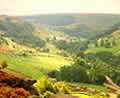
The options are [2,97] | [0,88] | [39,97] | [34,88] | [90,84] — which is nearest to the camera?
[2,97]

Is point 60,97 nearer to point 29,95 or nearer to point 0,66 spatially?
point 29,95

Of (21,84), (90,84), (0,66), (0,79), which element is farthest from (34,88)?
(90,84)

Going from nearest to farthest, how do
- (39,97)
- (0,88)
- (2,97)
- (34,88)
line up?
(2,97)
(0,88)
(39,97)
(34,88)

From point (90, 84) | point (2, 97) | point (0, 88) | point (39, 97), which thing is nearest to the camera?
point (2, 97)

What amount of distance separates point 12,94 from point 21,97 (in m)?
1.90

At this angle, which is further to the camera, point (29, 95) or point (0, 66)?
point (0, 66)

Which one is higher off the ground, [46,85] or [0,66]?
[0,66]

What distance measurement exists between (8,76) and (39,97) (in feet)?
29.1

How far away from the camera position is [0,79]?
58938mm

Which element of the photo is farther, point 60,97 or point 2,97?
point 60,97

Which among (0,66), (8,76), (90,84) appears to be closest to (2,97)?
(8,76)

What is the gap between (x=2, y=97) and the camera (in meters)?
50.8

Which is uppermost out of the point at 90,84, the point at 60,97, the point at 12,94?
the point at 12,94

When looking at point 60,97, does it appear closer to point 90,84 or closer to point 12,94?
point 12,94
